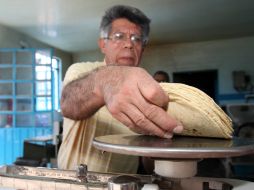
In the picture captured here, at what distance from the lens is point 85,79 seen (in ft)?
2.09

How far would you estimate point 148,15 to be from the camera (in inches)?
177

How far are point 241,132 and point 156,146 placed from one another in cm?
345

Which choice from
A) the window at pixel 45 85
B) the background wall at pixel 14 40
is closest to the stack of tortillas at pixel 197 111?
the window at pixel 45 85

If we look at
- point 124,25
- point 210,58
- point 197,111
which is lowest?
point 197,111

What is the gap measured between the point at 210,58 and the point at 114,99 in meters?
6.49

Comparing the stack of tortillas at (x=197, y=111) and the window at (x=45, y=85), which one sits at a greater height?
the window at (x=45, y=85)

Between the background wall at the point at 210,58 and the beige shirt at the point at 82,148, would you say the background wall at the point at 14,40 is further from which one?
the beige shirt at the point at 82,148

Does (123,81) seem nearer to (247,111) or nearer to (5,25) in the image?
(247,111)

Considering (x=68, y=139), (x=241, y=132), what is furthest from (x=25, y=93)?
(x=68, y=139)

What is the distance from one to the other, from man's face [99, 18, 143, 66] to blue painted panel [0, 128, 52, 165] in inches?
148

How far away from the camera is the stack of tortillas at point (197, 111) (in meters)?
0.51

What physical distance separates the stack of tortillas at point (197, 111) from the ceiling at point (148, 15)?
3.49 meters

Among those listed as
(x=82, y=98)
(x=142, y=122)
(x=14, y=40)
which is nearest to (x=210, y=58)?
(x=14, y=40)

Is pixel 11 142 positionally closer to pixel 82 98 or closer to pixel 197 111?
pixel 82 98
